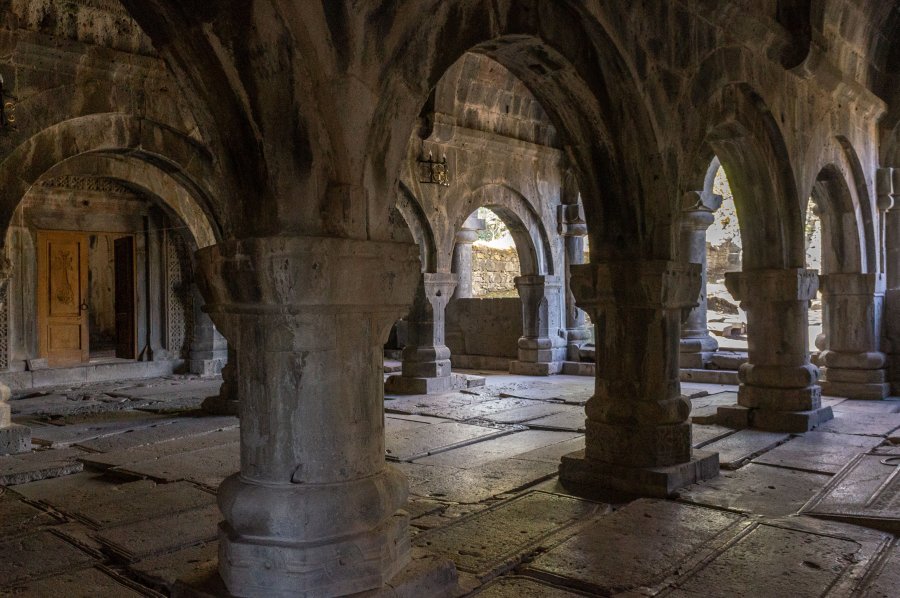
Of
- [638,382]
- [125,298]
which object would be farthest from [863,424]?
[125,298]

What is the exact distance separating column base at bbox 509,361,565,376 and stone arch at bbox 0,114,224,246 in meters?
5.56

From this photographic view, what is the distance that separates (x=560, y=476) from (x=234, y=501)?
2.73 meters

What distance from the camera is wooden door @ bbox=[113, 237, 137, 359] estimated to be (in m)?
12.1

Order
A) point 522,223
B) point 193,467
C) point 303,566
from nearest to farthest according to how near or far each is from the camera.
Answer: point 303,566 → point 193,467 → point 522,223

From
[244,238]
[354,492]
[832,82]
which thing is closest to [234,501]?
[354,492]

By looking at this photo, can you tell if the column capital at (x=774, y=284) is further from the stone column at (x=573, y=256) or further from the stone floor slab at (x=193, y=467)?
the stone column at (x=573, y=256)

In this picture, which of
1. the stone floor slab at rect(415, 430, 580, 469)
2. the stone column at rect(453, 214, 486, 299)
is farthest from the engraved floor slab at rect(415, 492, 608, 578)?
the stone column at rect(453, 214, 486, 299)

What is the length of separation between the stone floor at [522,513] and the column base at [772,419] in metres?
0.15

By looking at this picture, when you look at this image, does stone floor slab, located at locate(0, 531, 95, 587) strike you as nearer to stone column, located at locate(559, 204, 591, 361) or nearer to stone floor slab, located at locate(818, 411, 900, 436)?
stone floor slab, located at locate(818, 411, 900, 436)

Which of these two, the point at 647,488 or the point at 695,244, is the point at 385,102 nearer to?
the point at 647,488

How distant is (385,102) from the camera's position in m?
2.71

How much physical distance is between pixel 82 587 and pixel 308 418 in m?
1.40

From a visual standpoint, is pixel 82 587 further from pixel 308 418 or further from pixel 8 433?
pixel 8 433

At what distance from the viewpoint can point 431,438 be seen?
20.5 feet
